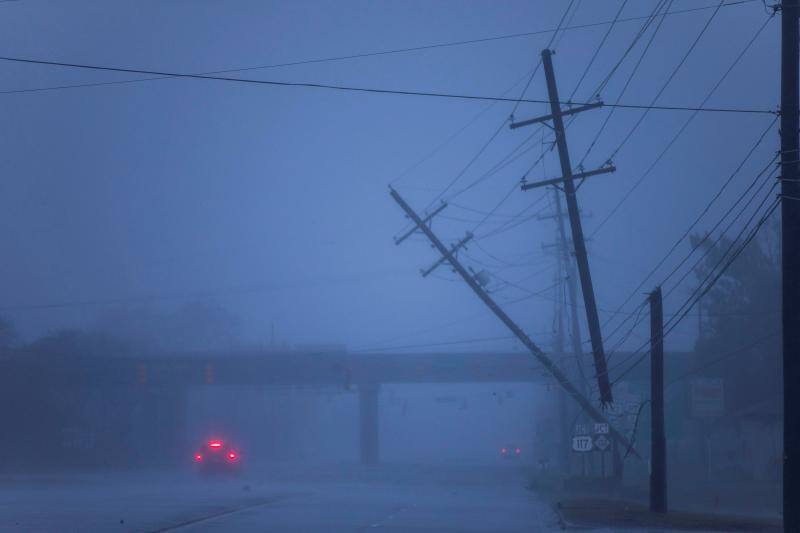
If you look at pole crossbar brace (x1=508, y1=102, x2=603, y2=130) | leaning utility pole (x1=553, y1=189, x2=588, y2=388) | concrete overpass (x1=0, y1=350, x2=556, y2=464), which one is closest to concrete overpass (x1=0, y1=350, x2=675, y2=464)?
concrete overpass (x1=0, y1=350, x2=556, y2=464)

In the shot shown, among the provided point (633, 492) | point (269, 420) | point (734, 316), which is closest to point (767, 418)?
point (734, 316)

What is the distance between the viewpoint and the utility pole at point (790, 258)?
18.6m

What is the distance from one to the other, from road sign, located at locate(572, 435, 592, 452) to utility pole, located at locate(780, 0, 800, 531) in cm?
1855

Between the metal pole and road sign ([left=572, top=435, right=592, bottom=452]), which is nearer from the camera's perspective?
the metal pole

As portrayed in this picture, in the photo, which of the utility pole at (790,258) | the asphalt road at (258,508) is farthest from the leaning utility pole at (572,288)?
the utility pole at (790,258)

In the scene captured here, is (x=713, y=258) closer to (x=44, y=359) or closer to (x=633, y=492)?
(x=633, y=492)

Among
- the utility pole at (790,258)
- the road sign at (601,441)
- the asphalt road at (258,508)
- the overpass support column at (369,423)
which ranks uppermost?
the utility pole at (790,258)

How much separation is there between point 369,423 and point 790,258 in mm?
78351

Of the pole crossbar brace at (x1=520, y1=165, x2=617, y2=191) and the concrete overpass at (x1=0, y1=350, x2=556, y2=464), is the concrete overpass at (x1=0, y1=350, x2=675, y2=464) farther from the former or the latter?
the pole crossbar brace at (x1=520, y1=165, x2=617, y2=191)

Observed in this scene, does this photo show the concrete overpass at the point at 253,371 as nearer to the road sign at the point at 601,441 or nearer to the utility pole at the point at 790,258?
the road sign at the point at 601,441

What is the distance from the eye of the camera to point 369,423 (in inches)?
3772

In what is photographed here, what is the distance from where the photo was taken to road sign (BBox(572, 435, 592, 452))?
3731 centimetres

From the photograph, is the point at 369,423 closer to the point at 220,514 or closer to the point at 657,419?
the point at 657,419

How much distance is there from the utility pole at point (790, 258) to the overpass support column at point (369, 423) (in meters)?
74.9
